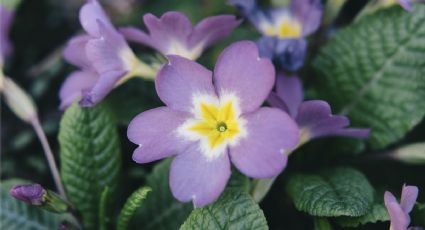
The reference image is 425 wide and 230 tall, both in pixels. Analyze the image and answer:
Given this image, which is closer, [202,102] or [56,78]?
[202,102]

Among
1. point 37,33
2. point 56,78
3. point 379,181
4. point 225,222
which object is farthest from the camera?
point 37,33

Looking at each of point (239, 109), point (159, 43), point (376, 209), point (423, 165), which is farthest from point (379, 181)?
point (159, 43)

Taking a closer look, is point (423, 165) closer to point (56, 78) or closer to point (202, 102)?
point (202, 102)

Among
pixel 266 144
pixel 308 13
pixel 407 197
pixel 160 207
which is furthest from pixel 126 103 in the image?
pixel 407 197

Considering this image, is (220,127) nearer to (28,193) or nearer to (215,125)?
(215,125)

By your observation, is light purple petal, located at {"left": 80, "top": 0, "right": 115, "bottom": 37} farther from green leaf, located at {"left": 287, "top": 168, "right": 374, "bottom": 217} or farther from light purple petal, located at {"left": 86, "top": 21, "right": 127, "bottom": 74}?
green leaf, located at {"left": 287, "top": 168, "right": 374, "bottom": 217}

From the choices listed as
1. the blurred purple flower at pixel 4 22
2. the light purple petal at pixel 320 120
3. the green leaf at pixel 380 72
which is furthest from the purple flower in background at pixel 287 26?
the blurred purple flower at pixel 4 22
